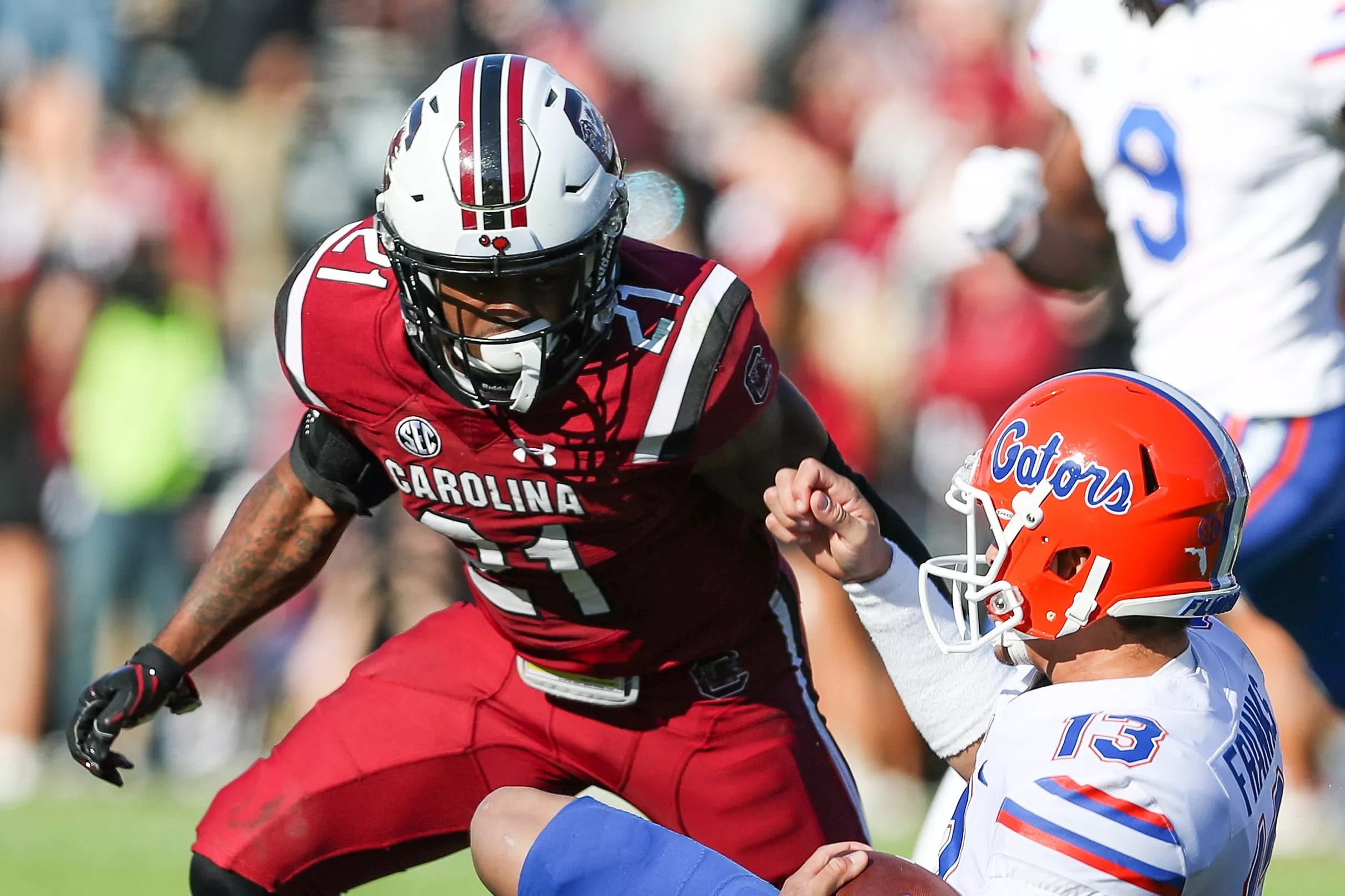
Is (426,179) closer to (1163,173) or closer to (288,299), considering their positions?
(288,299)

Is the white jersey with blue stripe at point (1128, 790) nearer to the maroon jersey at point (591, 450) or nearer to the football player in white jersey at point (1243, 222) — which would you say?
the maroon jersey at point (591, 450)

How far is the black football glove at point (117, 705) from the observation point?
3148 millimetres

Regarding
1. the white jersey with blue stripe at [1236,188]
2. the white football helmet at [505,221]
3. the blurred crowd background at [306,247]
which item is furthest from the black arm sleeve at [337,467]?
the blurred crowd background at [306,247]

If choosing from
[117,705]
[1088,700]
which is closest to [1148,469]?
[1088,700]

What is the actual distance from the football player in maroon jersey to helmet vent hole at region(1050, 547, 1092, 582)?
0.74m

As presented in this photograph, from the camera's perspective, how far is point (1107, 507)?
88.3 inches

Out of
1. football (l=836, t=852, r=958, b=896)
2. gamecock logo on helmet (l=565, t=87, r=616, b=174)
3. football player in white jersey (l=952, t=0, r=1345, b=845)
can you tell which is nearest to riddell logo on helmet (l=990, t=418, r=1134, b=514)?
football (l=836, t=852, r=958, b=896)

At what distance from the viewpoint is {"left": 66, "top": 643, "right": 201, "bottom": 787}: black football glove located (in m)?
3.15

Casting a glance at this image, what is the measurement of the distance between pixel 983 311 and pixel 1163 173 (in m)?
2.38

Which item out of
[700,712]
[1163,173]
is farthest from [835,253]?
[700,712]

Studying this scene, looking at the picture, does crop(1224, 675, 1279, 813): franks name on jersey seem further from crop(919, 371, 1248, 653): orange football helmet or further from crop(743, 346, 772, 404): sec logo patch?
crop(743, 346, 772, 404): sec logo patch

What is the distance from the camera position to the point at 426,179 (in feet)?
9.16

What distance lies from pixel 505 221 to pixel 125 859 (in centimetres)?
331

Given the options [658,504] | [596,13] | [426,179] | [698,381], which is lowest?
[596,13]
